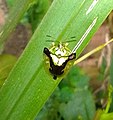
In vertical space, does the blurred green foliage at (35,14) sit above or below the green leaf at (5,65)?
below

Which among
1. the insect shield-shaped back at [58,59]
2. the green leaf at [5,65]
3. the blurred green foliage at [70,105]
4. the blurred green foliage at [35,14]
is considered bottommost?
the blurred green foliage at [70,105]

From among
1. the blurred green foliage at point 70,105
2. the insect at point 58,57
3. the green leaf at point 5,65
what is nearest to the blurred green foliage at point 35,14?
the blurred green foliage at point 70,105

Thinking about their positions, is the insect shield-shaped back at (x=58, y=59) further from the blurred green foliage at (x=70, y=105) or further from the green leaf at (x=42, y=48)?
the blurred green foliage at (x=70, y=105)

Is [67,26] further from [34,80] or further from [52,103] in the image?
[52,103]

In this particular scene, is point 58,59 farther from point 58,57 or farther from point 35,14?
point 35,14

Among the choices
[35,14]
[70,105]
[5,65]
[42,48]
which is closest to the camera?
[42,48]

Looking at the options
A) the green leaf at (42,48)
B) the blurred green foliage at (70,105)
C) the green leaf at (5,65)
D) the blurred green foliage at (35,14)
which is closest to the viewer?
the green leaf at (42,48)

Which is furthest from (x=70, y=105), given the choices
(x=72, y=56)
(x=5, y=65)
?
(x=72, y=56)

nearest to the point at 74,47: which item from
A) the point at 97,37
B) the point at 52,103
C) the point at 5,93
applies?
the point at 5,93
